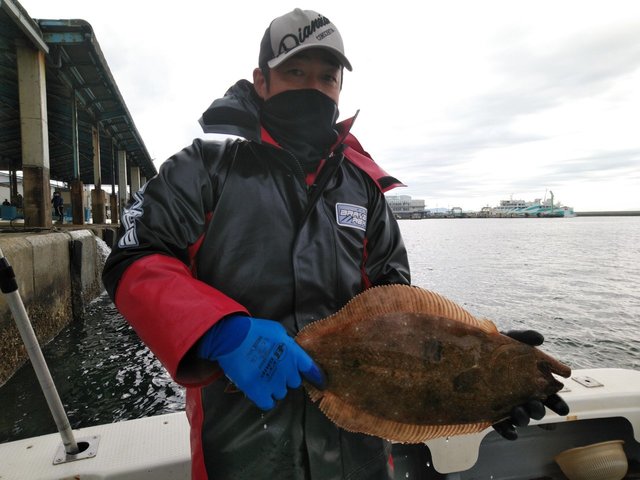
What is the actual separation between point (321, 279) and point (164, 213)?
0.70 meters

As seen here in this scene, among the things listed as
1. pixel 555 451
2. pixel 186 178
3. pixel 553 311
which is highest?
pixel 186 178

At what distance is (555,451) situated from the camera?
A: 11.2 feet

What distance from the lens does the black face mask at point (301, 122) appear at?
76.8 inches

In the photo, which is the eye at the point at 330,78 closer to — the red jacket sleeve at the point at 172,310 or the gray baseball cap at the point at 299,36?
the gray baseball cap at the point at 299,36

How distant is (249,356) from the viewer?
1.38 metres

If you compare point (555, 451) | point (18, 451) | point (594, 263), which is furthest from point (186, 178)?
point (594, 263)

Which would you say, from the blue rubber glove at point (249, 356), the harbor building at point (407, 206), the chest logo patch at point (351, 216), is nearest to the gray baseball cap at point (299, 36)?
the chest logo patch at point (351, 216)

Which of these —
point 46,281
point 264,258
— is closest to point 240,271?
point 264,258

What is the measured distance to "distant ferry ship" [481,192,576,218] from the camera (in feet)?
533

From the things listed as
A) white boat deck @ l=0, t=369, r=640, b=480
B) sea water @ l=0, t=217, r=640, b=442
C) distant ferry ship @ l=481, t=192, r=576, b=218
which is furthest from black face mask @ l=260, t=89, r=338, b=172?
distant ferry ship @ l=481, t=192, r=576, b=218

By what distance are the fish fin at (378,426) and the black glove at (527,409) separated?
119mm

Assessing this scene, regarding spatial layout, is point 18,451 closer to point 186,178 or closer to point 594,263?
point 186,178

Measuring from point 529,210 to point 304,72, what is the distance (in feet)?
608

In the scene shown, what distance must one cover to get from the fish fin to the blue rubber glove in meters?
0.31
